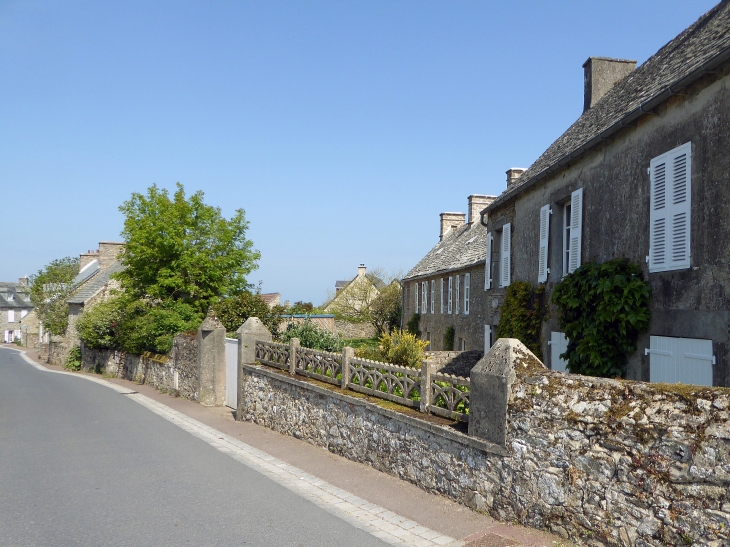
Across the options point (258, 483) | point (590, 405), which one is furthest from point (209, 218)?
point (590, 405)

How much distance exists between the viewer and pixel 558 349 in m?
12.1

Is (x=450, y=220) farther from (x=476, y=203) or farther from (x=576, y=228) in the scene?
(x=576, y=228)

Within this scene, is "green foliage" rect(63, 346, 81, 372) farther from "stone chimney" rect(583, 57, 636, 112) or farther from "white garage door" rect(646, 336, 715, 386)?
"white garage door" rect(646, 336, 715, 386)

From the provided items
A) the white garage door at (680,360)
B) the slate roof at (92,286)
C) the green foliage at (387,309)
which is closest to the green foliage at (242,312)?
the white garage door at (680,360)

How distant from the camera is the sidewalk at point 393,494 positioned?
19.4 ft

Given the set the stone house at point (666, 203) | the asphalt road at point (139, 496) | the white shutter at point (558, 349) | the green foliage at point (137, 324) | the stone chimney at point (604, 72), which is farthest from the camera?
the green foliage at point (137, 324)

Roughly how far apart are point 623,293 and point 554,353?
3.34 metres

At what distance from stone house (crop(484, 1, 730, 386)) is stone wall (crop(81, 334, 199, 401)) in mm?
10342

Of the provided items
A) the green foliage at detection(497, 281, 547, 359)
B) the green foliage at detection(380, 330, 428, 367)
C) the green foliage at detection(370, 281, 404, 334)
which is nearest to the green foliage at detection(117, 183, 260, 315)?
the green foliage at detection(380, 330, 428, 367)

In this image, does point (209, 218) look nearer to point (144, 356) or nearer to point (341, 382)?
point (144, 356)

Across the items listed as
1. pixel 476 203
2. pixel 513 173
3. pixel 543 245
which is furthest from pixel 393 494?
pixel 476 203

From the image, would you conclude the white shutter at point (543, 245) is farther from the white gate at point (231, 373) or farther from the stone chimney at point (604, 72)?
the white gate at point (231, 373)

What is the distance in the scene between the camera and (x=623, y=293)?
9.35 metres

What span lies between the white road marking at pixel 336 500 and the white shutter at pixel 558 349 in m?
5.48
